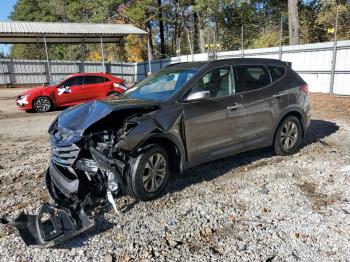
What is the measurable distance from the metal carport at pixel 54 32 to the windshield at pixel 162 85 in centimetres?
1793

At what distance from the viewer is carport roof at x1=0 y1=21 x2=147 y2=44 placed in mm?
20938

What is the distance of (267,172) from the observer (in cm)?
518

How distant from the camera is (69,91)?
13203mm

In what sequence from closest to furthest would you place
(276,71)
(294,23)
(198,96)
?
(198,96)
(276,71)
(294,23)

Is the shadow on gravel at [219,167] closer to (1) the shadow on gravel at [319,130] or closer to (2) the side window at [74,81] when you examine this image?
(1) the shadow on gravel at [319,130]

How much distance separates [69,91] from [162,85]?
9159mm

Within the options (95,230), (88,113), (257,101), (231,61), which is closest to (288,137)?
(257,101)

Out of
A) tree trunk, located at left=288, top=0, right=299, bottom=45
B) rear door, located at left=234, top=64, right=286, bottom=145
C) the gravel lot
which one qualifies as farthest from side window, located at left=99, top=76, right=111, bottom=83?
rear door, located at left=234, top=64, right=286, bottom=145

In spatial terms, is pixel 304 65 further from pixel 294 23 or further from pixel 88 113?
pixel 88 113

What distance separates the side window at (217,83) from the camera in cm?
474

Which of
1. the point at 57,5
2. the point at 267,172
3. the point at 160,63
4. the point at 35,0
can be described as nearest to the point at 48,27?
the point at 160,63

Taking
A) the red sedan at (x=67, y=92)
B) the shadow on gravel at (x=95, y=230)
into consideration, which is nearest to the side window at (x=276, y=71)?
the shadow on gravel at (x=95, y=230)

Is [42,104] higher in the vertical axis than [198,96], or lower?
lower

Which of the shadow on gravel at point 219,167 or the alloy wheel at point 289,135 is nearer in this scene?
the shadow on gravel at point 219,167
